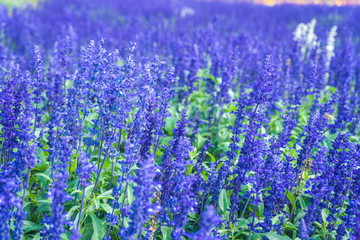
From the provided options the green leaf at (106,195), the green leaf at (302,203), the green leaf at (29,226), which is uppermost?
the green leaf at (106,195)

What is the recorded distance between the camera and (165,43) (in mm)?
11766

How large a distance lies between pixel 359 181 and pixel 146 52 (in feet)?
28.0

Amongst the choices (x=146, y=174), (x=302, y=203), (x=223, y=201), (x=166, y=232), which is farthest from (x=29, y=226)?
(x=302, y=203)

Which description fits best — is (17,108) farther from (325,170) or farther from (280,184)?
(325,170)

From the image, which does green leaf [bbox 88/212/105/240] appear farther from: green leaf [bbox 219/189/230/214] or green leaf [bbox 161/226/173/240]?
green leaf [bbox 219/189/230/214]

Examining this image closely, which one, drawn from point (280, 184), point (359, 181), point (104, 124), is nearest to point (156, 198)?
point (104, 124)

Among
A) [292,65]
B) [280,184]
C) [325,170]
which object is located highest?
[292,65]

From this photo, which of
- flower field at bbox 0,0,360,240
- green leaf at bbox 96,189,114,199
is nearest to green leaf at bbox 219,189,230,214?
flower field at bbox 0,0,360,240

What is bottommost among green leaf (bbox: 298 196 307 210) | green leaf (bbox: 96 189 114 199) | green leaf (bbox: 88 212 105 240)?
green leaf (bbox: 88 212 105 240)

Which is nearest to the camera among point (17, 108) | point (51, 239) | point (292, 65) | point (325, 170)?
point (51, 239)

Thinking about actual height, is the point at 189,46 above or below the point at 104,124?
above

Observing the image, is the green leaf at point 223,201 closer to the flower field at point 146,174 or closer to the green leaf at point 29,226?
the flower field at point 146,174

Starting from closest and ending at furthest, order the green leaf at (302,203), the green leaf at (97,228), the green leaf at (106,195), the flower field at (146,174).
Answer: the flower field at (146,174) < the green leaf at (97,228) < the green leaf at (106,195) < the green leaf at (302,203)

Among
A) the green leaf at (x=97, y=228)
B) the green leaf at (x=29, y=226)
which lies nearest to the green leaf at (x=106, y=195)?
the green leaf at (x=97, y=228)
